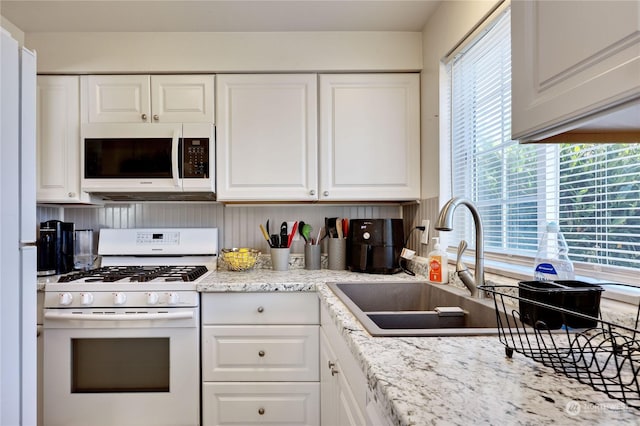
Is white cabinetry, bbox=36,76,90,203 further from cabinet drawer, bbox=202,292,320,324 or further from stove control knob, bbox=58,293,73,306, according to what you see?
cabinet drawer, bbox=202,292,320,324

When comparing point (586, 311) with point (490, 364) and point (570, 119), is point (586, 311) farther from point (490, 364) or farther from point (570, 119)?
point (570, 119)

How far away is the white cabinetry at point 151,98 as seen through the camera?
2.21m

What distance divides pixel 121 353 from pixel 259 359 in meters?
0.66

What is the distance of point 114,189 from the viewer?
2172mm

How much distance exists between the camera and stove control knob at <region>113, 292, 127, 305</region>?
5.89 feet

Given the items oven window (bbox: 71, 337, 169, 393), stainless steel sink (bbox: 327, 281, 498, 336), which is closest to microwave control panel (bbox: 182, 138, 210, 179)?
oven window (bbox: 71, 337, 169, 393)

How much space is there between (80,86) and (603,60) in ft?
8.12

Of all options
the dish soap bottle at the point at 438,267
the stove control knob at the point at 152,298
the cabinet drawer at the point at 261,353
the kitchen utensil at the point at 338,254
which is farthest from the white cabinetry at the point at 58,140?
Result: the dish soap bottle at the point at 438,267

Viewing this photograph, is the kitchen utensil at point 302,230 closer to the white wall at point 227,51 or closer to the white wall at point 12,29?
the white wall at point 227,51

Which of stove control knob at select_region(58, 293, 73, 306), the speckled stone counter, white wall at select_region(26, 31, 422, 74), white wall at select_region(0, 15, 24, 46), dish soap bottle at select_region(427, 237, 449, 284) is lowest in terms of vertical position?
stove control knob at select_region(58, 293, 73, 306)

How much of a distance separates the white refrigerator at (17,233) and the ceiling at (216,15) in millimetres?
932

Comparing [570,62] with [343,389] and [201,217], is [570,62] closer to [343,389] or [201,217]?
[343,389]

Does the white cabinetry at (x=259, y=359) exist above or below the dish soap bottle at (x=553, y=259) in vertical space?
below

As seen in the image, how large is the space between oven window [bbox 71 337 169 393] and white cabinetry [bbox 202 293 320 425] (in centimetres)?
21
